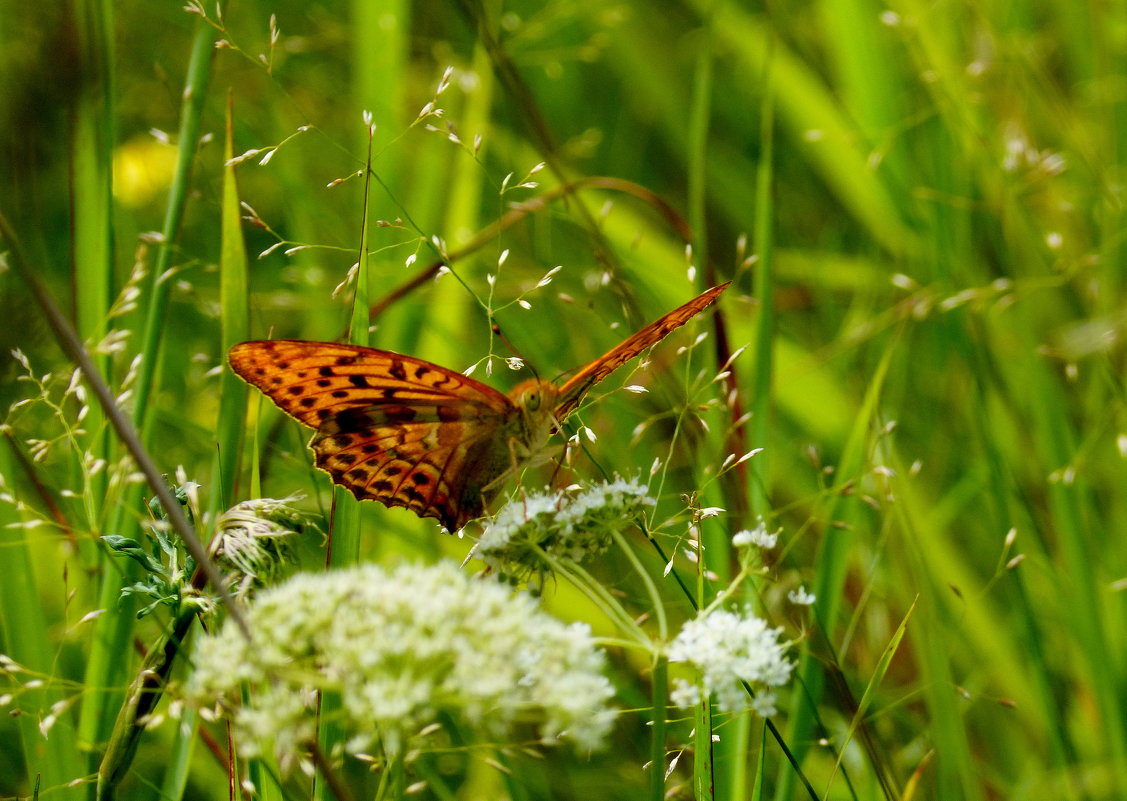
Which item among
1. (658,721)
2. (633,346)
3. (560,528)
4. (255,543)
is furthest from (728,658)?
(255,543)

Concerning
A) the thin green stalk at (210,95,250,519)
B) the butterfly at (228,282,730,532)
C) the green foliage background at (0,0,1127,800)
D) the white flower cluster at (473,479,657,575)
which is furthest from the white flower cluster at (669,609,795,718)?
the thin green stalk at (210,95,250,519)

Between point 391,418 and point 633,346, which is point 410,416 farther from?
point 633,346

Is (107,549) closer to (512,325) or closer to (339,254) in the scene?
(512,325)

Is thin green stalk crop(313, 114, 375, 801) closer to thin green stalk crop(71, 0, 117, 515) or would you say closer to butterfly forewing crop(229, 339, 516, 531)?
butterfly forewing crop(229, 339, 516, 531)

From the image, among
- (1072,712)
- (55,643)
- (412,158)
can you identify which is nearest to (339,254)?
(412,158)

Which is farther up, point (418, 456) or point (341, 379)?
point (341, 379)

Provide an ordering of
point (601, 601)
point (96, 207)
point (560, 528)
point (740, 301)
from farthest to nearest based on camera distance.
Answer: point (740, 301) < point (96, 207) < point (560, 528) < point (601, 601)

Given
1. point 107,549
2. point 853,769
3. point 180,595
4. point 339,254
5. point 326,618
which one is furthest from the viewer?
point 339,254
